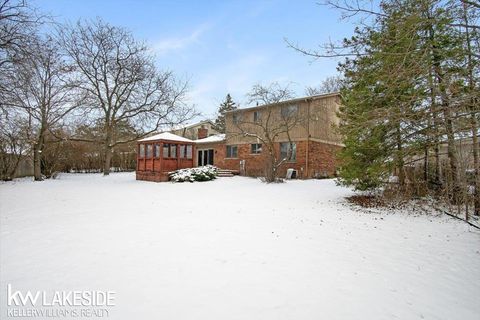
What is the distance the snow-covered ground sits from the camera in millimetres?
3182

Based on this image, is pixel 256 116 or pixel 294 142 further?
pixel 256 116

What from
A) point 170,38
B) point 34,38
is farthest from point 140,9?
point 34,38

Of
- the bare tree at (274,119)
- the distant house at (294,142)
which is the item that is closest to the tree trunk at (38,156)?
the distant house at (294,142)

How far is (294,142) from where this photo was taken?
19.1 metres

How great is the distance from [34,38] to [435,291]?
10968 mm

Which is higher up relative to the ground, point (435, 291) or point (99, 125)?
point (99, 125)

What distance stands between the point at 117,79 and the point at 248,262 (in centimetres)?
2134

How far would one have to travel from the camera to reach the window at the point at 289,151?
19.0 m

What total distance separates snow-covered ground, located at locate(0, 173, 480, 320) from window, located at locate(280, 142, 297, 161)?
10.9m

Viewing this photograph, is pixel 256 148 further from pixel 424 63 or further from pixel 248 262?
pixel 248 262

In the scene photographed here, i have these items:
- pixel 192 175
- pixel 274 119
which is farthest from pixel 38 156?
pixel 274 119

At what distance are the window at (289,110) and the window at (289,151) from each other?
6.63 feet

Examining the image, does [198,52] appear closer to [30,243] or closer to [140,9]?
[140,9]

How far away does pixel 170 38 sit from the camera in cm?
1650
